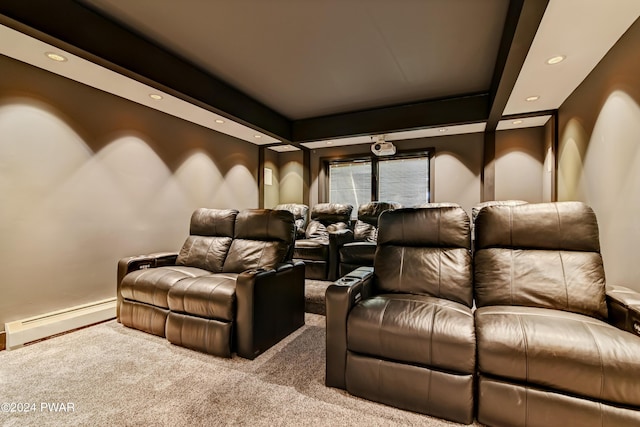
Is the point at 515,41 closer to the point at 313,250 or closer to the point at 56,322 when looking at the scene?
the point at 313,250

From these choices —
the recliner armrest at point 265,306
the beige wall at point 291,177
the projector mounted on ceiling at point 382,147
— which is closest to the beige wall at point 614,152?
the projector mounted on ceiling at point 382,147

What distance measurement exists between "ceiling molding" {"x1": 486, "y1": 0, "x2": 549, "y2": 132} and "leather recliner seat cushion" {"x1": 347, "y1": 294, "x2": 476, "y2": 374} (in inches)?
77.6

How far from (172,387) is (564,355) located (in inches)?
86.0

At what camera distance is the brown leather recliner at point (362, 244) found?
3.61 meters

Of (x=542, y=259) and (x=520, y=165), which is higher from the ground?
(x=520, y=165)

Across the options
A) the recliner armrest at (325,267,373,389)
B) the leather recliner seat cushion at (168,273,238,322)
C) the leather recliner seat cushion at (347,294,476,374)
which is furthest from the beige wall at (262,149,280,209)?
the leather recliner seat cushion at (347,294,476,374)

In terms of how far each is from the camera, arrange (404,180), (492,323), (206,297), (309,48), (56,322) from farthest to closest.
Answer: (404,180), (309,48), (56,322), (206,297), (492,323)

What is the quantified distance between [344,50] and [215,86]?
5.50 feet

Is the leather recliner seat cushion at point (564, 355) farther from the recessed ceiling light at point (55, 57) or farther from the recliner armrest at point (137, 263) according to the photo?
the recessed ceiling light at point (55, 57)

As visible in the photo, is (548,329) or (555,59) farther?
(555,59)

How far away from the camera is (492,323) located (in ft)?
4.87

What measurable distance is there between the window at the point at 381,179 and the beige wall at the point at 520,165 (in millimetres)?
1118

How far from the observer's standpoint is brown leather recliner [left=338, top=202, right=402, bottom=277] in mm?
3605

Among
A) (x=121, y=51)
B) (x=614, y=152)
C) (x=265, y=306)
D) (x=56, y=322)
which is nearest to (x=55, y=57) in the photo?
(x=121, y=51)
